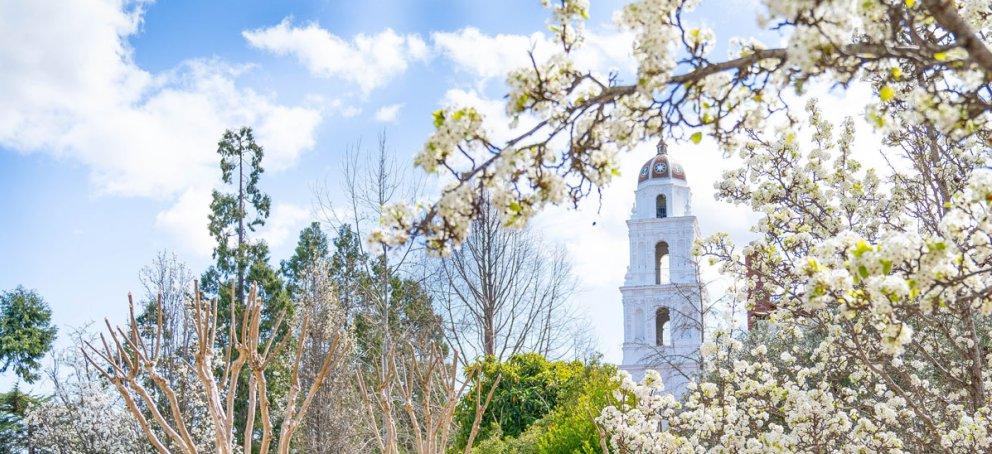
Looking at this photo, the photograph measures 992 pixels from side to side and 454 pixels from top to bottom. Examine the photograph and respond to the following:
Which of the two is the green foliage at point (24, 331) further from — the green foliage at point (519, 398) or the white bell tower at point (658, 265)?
the white bell tower at point (658, 265)

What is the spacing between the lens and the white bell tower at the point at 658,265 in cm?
2711

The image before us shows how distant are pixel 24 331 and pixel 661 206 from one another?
19.6 meters

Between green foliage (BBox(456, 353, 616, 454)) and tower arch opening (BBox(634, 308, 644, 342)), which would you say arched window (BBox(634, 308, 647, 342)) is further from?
green foliage (BBox(456, 353, 616, 454))

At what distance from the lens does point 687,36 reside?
2299 millimetres

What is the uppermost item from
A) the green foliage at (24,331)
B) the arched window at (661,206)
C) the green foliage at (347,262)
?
the arched window at (661,206)

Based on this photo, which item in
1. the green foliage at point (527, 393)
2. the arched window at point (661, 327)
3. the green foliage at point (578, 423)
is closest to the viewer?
the green foliage at point (578, 423)

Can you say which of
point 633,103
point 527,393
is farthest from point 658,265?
point 633,103

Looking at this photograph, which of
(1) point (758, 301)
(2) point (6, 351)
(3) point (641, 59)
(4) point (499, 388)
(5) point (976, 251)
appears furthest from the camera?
(2) point (6, 351)

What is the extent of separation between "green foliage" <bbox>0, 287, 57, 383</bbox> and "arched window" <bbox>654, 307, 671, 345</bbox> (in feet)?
58.5

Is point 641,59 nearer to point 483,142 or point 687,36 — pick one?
point 687,36

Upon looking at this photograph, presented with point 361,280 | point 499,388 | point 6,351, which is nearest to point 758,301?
point 499,388

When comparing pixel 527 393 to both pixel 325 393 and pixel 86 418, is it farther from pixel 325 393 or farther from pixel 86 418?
pixel 86 418

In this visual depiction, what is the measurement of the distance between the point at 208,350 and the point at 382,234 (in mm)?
2914

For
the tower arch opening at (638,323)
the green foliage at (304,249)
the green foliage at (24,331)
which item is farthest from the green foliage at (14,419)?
the tower arch opening at (638,323)
